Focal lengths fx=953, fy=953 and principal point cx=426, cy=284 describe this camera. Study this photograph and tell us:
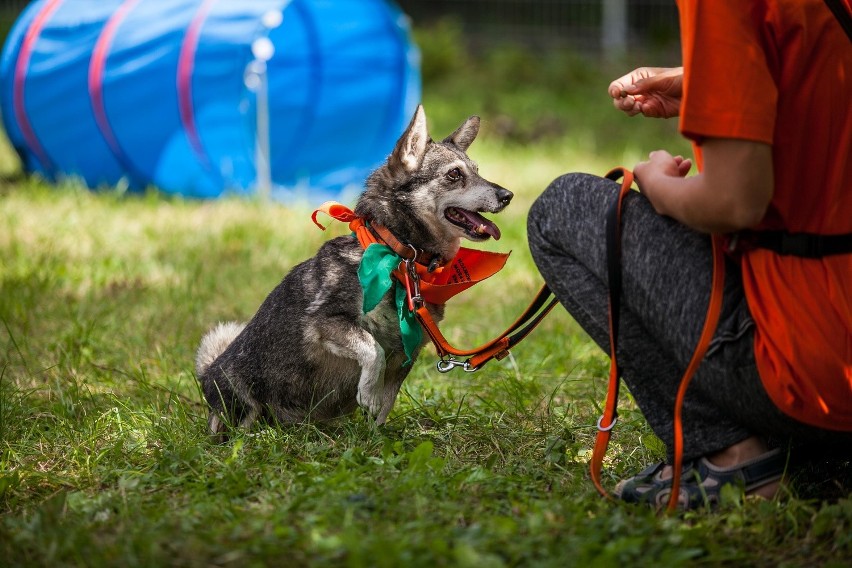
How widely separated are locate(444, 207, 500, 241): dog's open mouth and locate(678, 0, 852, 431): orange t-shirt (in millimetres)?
1114

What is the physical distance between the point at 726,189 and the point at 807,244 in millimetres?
250

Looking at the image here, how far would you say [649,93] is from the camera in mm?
2705

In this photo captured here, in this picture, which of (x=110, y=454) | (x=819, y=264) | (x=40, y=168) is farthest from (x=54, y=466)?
(x=40, y=168)

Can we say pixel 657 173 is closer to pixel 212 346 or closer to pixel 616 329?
pixel 616 329

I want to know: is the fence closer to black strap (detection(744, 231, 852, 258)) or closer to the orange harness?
the orange harness

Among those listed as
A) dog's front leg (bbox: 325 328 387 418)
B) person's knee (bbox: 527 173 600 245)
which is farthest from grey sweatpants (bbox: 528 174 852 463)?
dog's front leg (bbox: 325 328 387 418)

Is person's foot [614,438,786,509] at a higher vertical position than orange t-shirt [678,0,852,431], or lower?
lower

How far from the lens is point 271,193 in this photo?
7113 mm

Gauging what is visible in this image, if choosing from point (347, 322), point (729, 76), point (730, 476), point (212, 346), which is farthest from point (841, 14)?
point (212, 346)

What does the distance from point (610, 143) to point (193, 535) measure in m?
7.02

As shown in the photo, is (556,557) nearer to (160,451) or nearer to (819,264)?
(819,264)

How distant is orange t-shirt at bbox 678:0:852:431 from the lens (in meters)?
1.98

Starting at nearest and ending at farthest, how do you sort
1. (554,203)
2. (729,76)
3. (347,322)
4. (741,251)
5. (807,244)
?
(729,76) < (807,244) < (741,251) < (554,203) < (347,322)

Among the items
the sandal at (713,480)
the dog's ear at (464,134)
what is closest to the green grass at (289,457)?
the sandal at (713,480)
